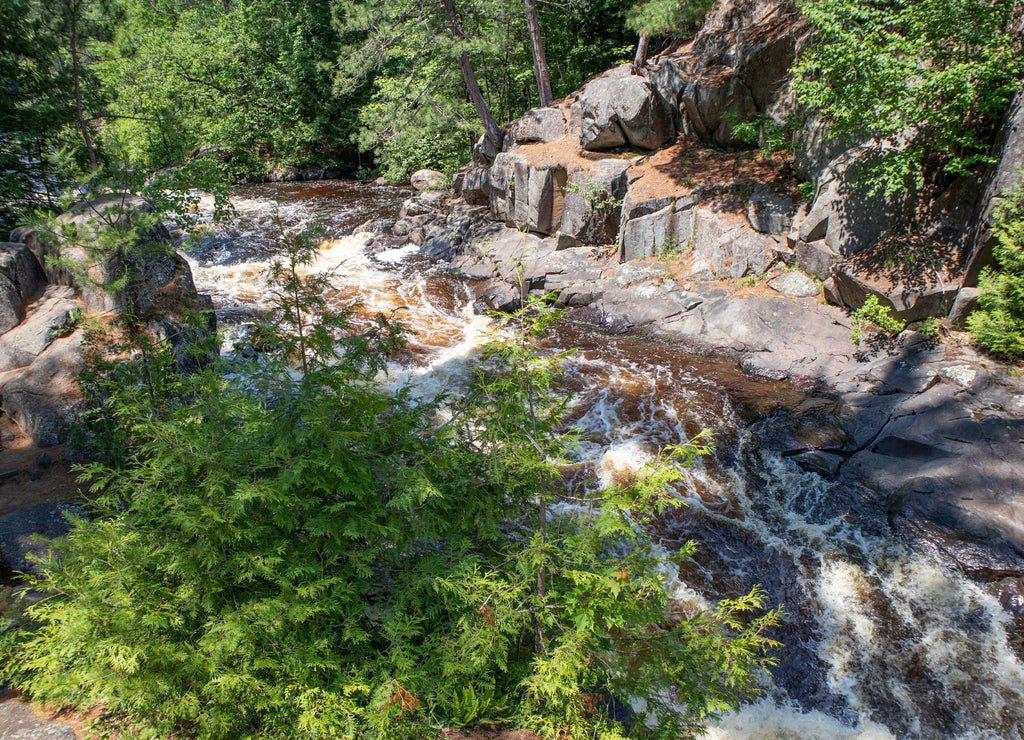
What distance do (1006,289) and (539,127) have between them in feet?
40.5

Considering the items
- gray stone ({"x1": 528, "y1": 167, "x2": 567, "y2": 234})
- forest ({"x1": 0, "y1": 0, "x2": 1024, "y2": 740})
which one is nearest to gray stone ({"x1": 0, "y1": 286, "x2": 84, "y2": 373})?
forest ({"x1": 0, "y1": 0, "x2": 1024, "y2": 740})

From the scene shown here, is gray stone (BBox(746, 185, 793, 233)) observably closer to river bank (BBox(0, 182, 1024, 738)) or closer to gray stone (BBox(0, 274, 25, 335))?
river bank (BBox(0, 182, 1024, 738))

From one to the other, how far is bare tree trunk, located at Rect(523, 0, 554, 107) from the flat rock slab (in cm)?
1796

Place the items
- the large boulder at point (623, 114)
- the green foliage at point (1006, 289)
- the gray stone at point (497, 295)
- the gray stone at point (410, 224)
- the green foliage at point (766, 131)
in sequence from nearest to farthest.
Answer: the green foliage at point (1006, 289)
the green foliage at point (766, 131)
the gray stone at point (497, 295)
the large boulder at point (623, 114)
the gray stone at point (410, 224)

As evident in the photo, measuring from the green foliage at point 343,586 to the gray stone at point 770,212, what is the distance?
10.2 meters

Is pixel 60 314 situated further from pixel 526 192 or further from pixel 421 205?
pixel 421 205

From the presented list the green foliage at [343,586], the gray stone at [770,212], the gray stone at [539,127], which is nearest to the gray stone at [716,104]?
the gray stone at [770,212]

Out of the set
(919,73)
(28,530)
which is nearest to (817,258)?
(919,73)

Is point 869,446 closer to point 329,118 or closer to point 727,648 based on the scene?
point 727,648

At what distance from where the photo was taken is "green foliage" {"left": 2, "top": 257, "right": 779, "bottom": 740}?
3135mm

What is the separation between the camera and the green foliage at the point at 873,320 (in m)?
9.35

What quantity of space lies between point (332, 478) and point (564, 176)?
13.1 metres

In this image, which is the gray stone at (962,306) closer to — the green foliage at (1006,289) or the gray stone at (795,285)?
the green foliage at (1006,289)

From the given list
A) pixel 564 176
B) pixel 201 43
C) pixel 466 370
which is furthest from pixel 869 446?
pixel 201 43
